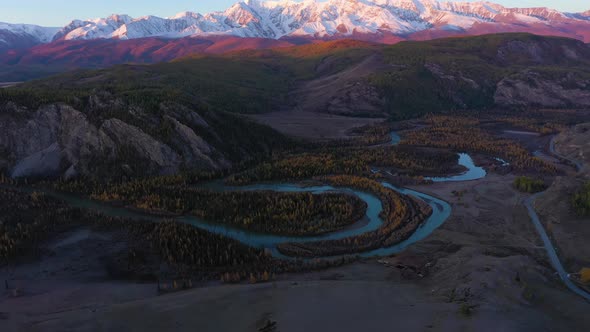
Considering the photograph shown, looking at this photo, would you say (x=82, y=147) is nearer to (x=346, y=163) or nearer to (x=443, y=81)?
(x=346, y=163)

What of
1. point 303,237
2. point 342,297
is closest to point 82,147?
point 303,237

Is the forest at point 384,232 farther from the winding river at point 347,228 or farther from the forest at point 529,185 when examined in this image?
the forest at point 529,185

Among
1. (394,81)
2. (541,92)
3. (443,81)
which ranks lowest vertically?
(541,92)

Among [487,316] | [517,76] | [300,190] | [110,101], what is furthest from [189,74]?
[487,316]

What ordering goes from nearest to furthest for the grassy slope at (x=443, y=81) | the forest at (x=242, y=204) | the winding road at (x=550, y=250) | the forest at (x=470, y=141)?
the winding road at (x=550, y=250)
the forest at (x=242, y=204)
the forest at (x=470, y=141)
the grassy slope at (x=443, y=81)

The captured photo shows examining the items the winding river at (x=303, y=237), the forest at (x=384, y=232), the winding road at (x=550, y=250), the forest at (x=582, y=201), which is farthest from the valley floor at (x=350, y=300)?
the forest at (x=582, y=201)

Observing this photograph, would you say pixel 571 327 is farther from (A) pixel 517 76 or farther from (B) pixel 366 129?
(A) pixel 517 76
